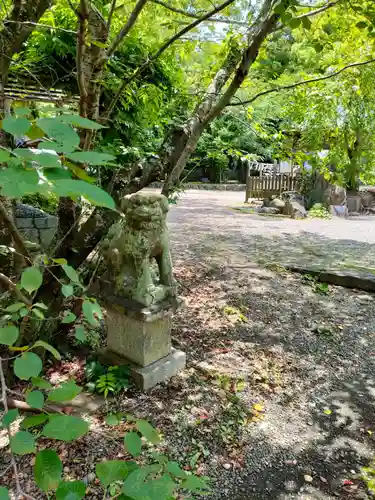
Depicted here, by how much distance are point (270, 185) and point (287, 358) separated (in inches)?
440

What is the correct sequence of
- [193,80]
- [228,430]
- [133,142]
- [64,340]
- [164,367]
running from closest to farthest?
[228,430], [164,367], [64,340], [133,142], [193,80]

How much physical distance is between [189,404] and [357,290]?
318 cm

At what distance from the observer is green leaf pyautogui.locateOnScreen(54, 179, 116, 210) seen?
0.54 meters

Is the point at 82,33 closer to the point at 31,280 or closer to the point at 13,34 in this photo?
the point at 13,34

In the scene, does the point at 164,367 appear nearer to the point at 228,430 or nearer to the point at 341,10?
the point at 228,430

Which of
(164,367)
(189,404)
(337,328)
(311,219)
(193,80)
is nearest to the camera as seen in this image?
(189,404)

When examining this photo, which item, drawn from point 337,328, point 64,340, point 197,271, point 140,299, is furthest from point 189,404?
point 197,271

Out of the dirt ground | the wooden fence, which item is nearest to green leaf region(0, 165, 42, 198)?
the dirt ground

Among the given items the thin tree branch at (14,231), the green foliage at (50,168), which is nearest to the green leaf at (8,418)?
the green foliage at (50,168)

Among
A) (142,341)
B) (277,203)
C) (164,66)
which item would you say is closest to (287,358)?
(142,341)

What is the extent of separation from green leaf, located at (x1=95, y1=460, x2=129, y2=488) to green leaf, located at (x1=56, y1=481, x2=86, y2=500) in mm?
38

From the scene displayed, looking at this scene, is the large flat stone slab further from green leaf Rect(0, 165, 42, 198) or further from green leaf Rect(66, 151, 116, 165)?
green leaf Rect(0, 165, 42, 198)

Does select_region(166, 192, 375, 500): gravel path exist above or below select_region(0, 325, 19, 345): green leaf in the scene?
below

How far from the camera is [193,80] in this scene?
480 cm
